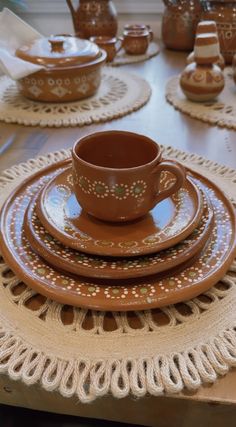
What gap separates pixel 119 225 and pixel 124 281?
0.07m

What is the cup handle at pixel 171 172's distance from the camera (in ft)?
1.32

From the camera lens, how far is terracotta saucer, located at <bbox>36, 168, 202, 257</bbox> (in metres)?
0.38

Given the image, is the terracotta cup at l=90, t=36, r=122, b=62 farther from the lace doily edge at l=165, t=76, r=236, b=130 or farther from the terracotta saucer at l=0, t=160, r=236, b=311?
the terracotta saucer at l=0, t=160, r=236, b=311

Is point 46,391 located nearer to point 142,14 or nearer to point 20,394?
point 20,394

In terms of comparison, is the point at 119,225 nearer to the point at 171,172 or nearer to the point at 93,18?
the point at 171,172

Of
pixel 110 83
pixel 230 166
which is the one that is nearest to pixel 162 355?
pixel 230 166

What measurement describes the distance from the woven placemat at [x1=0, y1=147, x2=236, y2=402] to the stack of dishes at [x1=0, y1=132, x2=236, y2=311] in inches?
1.0

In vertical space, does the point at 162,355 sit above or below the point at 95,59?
below

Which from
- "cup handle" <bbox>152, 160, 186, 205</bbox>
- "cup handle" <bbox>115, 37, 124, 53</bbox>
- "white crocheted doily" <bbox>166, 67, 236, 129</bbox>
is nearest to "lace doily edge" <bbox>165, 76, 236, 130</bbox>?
"white crocheted doily" <bbox>166, 67, 236, 129</bbox>

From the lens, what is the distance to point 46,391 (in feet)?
1.13

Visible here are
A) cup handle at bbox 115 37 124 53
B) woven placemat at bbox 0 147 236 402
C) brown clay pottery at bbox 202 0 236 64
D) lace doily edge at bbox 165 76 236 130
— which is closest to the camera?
woven placemat at bbox 0 147 236 402

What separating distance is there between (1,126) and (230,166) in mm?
437

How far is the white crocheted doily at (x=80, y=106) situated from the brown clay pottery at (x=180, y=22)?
326 millimetres

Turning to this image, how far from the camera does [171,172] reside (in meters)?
0.41
